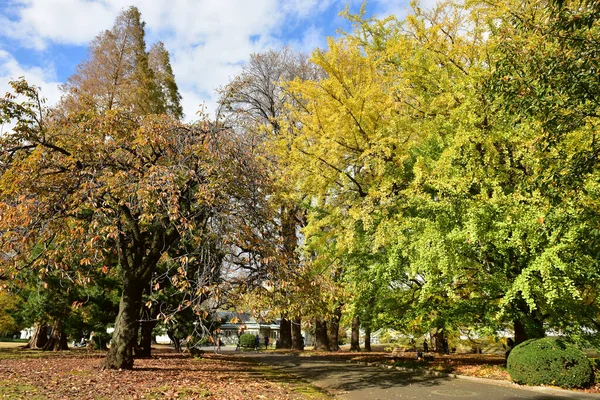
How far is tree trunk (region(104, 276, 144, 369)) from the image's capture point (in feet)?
36.4

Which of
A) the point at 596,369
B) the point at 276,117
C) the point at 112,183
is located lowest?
the point at 596,369

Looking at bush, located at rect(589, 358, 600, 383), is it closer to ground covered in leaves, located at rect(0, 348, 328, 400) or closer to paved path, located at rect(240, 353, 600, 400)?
paved path, located at rect(240, 353, 600, 400)

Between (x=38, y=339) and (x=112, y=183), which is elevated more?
(x=112, y=183)

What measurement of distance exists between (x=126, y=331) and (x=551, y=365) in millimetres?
11229

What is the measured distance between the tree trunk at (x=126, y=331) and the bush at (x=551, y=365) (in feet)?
34.2

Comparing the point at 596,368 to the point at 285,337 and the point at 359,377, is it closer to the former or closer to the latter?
the point at 359,377

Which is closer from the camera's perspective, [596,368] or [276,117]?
[596,368]

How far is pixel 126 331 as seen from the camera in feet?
36.8

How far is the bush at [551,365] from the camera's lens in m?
10.2

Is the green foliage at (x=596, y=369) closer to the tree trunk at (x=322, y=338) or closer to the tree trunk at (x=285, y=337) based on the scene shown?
the tree trunk at (x=322, y=338)

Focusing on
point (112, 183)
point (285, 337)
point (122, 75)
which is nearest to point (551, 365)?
point (112, 183)

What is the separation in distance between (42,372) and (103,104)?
46.6 feet

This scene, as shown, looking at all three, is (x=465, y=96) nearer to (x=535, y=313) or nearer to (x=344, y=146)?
(x=344, y=146)

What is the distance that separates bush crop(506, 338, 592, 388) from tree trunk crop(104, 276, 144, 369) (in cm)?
1042
